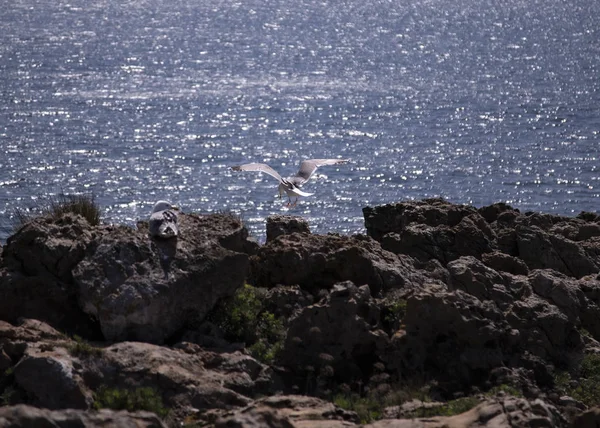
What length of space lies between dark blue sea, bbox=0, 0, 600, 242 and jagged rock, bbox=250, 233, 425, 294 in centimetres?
1160

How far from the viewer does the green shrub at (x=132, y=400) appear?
11070mm

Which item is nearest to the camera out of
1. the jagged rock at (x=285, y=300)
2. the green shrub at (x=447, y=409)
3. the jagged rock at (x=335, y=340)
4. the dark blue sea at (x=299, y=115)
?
the green shrub at (x=447, y=409)

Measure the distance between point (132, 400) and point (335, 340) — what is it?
7.98ft

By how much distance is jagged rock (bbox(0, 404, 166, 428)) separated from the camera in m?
8.87

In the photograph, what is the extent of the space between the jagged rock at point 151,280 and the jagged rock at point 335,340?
3.26ft

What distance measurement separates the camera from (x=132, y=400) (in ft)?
36.6

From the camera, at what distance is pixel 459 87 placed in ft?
246

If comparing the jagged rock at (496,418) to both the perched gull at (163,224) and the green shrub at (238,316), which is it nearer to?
the green shrub at (238,316)

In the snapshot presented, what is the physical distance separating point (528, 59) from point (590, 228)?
7243 centimetres

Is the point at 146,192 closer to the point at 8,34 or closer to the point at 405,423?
the point at 405,423

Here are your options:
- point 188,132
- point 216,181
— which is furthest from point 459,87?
point 216,181

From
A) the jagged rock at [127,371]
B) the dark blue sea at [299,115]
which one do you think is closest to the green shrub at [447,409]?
the jagged rock at [127,371]

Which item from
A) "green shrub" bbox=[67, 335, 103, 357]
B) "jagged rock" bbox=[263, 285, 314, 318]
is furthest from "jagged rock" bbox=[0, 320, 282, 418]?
"jagged rock" bbox=[263, 285, 314, 318]

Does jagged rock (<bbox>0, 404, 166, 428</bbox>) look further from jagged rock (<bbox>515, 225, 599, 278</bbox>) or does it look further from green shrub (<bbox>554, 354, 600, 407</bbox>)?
jagged rock (<bbox>515, 225, 599, 278</bbox>)
